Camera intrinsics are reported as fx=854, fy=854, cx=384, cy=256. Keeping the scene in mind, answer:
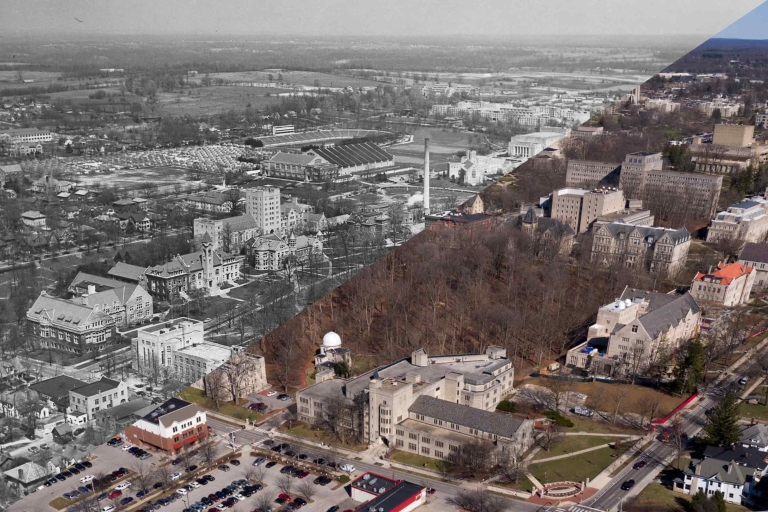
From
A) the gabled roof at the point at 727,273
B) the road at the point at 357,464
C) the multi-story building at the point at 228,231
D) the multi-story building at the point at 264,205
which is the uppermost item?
the multi-story building at the point at 264,205

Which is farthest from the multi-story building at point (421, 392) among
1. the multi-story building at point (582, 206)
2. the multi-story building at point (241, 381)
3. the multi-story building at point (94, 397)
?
the multi-story building at point (582, 206)

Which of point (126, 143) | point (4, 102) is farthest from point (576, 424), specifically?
point (4, 102)

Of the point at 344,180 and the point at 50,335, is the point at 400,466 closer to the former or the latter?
the point at 344,180

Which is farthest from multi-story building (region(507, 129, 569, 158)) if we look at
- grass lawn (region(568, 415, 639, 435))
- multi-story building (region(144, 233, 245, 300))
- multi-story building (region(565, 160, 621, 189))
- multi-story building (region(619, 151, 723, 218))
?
multi-story building (region(565, 160, 621, 189))

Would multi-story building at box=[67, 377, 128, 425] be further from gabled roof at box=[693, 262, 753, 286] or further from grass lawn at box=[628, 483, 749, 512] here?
gabled roof at box=[693, 262, 753, 286]

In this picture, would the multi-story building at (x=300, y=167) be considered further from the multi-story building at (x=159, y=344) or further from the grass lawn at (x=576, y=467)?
the grass lawn at (x=576, y=467)

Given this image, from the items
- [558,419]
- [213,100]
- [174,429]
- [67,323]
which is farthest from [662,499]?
[67,323]
